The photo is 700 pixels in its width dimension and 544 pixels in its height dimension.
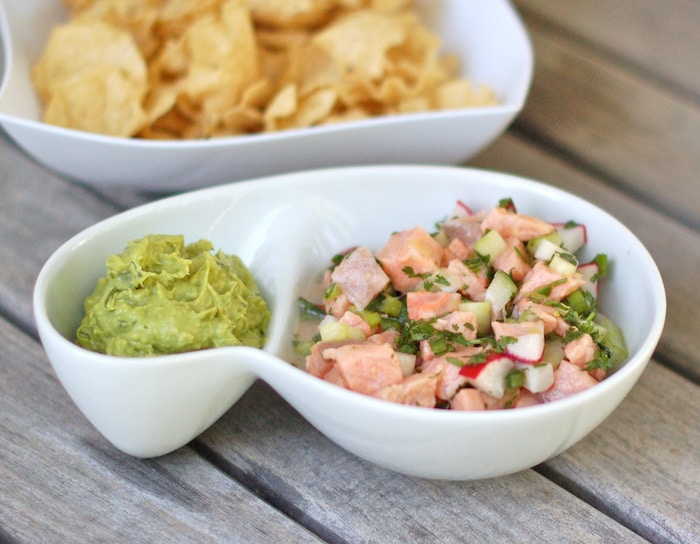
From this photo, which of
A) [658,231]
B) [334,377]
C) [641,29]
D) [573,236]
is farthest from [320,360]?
[641,29]

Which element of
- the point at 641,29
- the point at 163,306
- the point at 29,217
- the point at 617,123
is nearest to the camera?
the point at 163,306

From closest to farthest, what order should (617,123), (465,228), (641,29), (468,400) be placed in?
(468,400)
(465,228)
(617,123)
(641,29)

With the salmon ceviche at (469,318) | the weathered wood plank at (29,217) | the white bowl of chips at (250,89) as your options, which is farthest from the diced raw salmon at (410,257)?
the weathered wood plank at (29,217)

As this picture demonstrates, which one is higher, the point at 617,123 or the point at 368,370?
the point at 368,370

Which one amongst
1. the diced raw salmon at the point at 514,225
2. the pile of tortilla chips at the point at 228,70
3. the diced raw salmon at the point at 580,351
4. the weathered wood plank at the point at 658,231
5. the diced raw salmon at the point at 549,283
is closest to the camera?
the diced raw salmon at the point at 580,351

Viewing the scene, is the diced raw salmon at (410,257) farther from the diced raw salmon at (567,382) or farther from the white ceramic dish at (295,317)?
the diced raw salmon at (567,382)

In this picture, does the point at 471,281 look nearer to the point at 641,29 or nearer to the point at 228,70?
the point at 228,70
